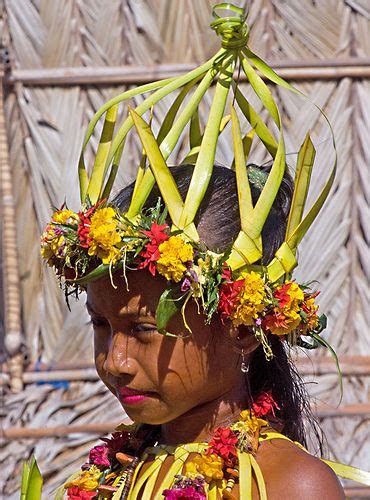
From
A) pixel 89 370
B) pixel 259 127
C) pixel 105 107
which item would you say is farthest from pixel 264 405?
pixel 89 370

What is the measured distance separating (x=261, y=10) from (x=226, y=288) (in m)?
2.56

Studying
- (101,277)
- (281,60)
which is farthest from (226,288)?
(281,60)

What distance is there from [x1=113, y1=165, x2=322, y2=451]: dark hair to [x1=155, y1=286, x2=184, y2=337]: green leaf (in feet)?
0.47

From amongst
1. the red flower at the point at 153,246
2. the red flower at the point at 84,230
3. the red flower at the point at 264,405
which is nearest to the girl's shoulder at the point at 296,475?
the red flower at the point at 264,405

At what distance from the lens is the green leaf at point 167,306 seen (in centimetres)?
207

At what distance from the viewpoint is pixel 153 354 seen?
2.13 m

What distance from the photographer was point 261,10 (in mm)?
4438

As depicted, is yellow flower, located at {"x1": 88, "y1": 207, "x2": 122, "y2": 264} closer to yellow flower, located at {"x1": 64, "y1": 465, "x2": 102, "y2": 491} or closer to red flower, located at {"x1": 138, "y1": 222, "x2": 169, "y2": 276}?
red flower, located at {"x1": 138, "y1": 222, "x2": 169, "y2": 276}

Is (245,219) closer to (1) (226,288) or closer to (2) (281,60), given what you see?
(1) (226,288)

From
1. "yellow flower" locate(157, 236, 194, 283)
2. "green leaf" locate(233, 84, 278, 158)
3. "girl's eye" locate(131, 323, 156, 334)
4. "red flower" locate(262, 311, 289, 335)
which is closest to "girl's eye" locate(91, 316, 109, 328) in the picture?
"girl's eye" locate(131, 323, 156, 334)

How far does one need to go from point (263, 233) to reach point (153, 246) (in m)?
0.29

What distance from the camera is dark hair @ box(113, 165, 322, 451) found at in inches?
87.5

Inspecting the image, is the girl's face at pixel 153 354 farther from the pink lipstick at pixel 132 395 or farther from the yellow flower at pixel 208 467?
the yellow flower at pixel 208 467

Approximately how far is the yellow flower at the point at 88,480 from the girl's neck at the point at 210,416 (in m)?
0.25
